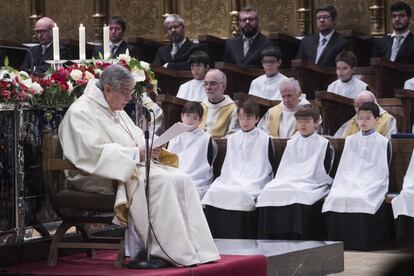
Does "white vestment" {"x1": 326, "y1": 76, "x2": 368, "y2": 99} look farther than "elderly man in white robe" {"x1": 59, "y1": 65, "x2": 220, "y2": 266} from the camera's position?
Yes

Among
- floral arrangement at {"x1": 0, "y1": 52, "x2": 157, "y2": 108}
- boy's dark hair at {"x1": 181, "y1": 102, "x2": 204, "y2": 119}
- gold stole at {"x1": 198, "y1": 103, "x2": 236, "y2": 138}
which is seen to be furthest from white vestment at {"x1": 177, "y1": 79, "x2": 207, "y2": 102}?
floral arrangement at {"x1": 0, "y1": 52, "x2": 157, "y2": 108}

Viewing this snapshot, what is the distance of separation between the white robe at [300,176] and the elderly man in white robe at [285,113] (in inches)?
24.3

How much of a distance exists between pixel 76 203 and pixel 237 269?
100cm

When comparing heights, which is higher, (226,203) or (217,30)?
(217,30)

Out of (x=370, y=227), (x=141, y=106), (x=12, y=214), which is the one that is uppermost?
(x=141, y=106)

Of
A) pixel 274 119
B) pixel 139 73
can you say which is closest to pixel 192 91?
pixel 274 119

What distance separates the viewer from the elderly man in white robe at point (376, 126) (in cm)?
835

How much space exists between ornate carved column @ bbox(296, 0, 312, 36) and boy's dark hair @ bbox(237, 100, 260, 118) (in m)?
3.09

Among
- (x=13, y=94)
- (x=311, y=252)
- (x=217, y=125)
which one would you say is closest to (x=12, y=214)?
(x=13, y=94)

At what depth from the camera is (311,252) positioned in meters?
6.11

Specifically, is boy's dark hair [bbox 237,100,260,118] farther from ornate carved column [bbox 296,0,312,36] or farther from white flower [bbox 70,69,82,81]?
white flower [bbox 70,69,82,81]

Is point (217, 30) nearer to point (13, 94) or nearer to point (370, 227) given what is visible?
point (370, 227)

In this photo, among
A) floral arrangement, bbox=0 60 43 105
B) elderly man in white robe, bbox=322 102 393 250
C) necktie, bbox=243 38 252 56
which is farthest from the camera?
necktie, bbox=243 38 252 56

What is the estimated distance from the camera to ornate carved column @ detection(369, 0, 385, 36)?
10984mm
